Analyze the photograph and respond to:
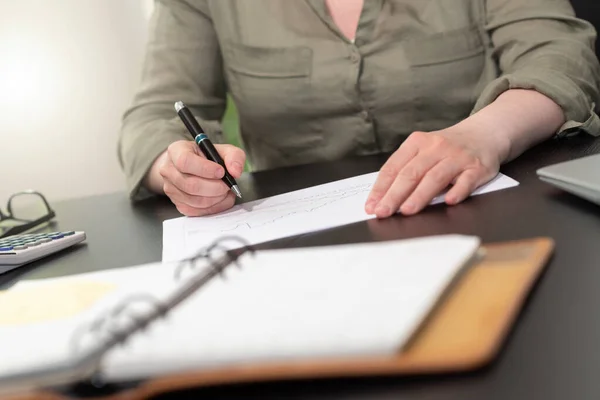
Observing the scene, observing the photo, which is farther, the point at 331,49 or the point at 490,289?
the point at 331,49

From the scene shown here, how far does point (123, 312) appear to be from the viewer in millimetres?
365

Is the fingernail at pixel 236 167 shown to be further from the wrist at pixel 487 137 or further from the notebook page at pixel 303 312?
the notebook page at pixel 303 312

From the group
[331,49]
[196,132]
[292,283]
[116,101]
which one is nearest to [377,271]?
[292,283]

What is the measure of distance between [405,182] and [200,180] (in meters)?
0.24

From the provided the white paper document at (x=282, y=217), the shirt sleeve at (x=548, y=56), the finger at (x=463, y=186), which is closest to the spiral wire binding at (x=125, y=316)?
the white paper document at (x=282, y=217)

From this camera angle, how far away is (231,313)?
0.35 m

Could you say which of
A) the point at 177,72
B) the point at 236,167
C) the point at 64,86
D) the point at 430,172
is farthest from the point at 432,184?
the point at 64,86

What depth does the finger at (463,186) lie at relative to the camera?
0.62 metres

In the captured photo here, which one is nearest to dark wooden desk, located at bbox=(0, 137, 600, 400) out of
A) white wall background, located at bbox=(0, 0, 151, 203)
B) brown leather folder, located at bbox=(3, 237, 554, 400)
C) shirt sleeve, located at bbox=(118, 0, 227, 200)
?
brown leather folder, located at bbox=(3, 237, 554, 400)

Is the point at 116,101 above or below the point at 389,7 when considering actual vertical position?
below

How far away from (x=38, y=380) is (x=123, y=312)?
0.19ft

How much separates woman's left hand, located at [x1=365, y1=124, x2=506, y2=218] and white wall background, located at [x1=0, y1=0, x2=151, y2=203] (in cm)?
128

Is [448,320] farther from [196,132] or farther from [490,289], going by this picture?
[196,132]

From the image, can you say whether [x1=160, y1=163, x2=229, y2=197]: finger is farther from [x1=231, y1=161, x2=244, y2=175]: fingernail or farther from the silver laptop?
the silver laptop
